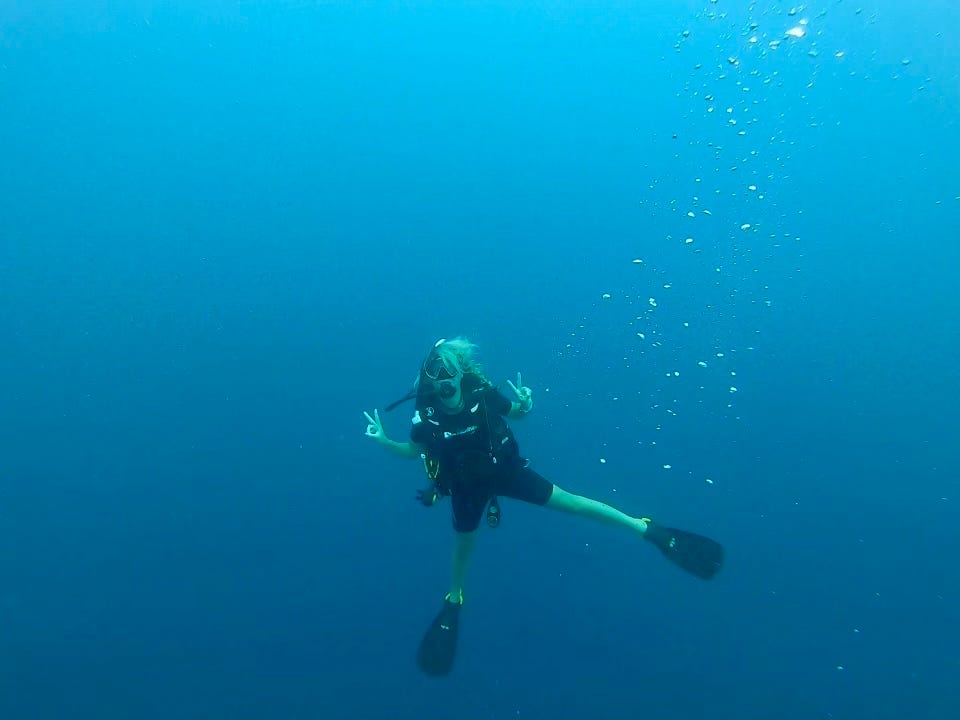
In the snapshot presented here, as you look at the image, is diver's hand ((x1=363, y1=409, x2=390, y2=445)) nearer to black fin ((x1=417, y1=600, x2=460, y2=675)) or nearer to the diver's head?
the diver's head

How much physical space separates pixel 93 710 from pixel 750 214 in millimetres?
13775

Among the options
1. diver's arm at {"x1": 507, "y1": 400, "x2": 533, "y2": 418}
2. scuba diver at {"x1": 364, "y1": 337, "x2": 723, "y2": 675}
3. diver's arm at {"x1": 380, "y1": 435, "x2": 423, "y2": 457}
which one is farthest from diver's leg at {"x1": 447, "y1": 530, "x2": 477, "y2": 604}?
diver's arm at {"x1": 507, "y1": 400, "x2": 533, "y2": 418}

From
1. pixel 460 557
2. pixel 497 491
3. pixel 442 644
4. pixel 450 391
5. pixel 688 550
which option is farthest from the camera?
pixel 442 644

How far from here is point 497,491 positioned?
12.5 ft

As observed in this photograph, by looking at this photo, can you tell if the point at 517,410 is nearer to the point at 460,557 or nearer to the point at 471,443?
the point at 471,443

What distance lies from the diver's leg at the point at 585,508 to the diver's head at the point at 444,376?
117cm

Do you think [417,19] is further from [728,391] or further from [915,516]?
[915,516]

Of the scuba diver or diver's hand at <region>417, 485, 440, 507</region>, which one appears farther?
diver's hand at <region>417, 485, 440, 507</region>

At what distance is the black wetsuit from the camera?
3271 millimetres

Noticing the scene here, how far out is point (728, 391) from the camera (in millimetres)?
9805

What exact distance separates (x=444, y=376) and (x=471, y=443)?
17.1 inches

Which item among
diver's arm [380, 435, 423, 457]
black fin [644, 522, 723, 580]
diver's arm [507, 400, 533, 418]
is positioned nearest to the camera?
diver's arm [380, 435, 423, 457]

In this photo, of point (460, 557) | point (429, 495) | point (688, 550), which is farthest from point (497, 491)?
point (688, 550)

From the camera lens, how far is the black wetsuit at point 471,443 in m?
3.27
